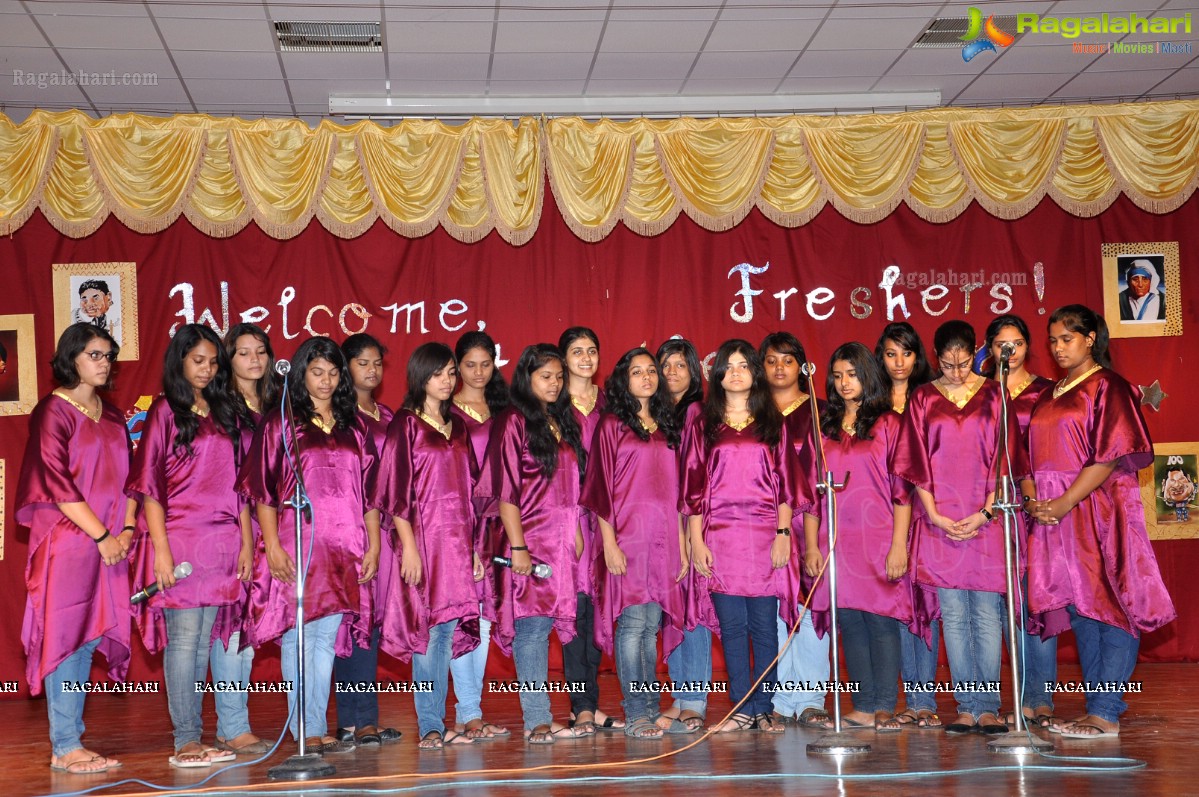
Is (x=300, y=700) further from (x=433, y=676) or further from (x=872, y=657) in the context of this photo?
(x=872, y=657)

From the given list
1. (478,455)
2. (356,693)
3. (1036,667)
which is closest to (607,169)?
(478,455)

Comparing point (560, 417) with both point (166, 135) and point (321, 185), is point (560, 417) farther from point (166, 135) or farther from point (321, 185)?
point (166, 135)

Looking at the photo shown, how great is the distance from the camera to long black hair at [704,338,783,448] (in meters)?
4.37

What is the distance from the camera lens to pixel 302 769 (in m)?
3.60

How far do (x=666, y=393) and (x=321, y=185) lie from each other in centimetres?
269

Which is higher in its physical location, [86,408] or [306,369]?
[306,369]

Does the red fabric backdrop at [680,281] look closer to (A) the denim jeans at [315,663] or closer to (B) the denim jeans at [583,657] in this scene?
(B) the denim jeans at [583,657]

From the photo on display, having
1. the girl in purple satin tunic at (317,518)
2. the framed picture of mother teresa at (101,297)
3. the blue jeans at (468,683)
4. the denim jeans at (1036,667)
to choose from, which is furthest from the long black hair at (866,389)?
the framed picture of mother teresa at (101,297)

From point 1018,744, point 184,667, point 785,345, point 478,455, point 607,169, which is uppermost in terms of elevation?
point 607,169

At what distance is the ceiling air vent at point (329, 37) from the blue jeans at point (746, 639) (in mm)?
3173

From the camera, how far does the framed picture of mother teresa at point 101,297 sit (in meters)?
6.10

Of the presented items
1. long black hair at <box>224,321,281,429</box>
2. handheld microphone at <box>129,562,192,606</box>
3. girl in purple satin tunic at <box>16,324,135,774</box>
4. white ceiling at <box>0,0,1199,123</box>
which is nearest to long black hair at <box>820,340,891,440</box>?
white ceiling at <box>0,0,1199,123</box>

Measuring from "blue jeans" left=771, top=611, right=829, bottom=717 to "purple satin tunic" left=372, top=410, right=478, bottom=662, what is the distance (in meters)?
1.33

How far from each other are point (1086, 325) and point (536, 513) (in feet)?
7.31
